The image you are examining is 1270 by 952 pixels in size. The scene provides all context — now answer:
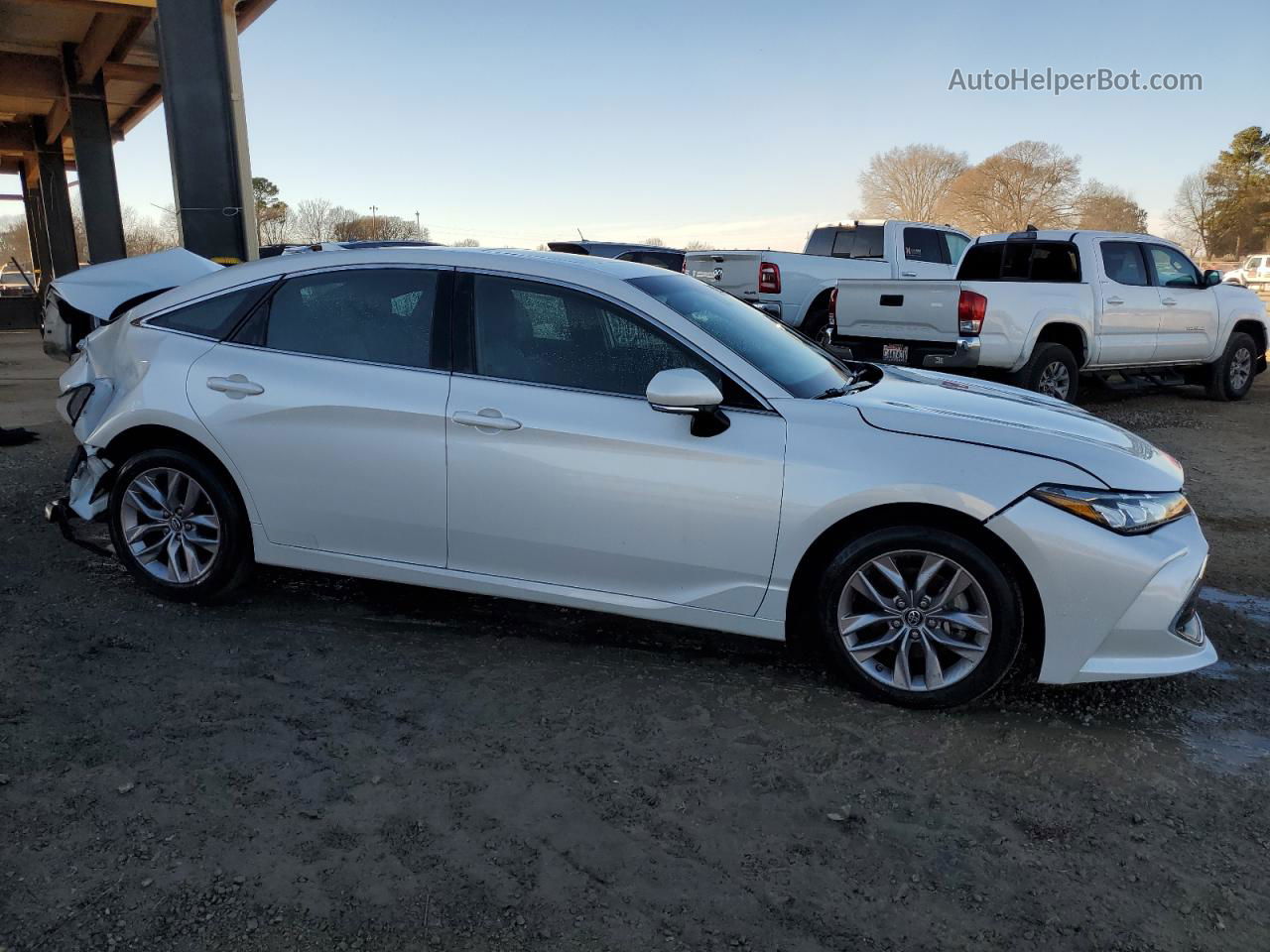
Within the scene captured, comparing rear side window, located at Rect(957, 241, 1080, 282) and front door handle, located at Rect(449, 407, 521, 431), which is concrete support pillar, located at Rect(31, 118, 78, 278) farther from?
front door handle, located at Rect(449, 407, 521, 431)

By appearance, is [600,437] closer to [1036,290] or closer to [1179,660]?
[1179,660]

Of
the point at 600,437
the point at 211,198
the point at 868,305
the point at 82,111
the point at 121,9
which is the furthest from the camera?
the point at 82,111

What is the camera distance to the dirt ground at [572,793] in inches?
95.0

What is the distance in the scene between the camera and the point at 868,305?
9.39 meters

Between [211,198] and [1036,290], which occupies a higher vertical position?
[211,198]

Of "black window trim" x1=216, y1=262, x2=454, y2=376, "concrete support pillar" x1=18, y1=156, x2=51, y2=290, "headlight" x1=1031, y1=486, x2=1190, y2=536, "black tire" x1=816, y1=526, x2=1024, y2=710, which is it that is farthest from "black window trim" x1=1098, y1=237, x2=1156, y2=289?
"concrete support pillar" x1=18, y1=156, x2=51, y2=290

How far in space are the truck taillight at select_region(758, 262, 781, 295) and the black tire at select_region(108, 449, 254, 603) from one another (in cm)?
959

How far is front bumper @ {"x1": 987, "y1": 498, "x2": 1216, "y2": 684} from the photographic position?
3.21 m

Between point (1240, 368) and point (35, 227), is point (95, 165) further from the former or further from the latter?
point (1240, 368)

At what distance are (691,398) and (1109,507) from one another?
4.96 feet

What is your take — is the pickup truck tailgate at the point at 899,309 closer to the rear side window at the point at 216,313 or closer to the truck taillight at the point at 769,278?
the truck taillight at the point at 769,278

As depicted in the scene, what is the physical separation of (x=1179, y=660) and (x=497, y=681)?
2.52 metres

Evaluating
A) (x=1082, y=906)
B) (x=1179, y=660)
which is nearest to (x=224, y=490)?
(x=1082, y=906)

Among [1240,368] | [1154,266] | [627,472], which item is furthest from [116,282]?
[1240,368]
